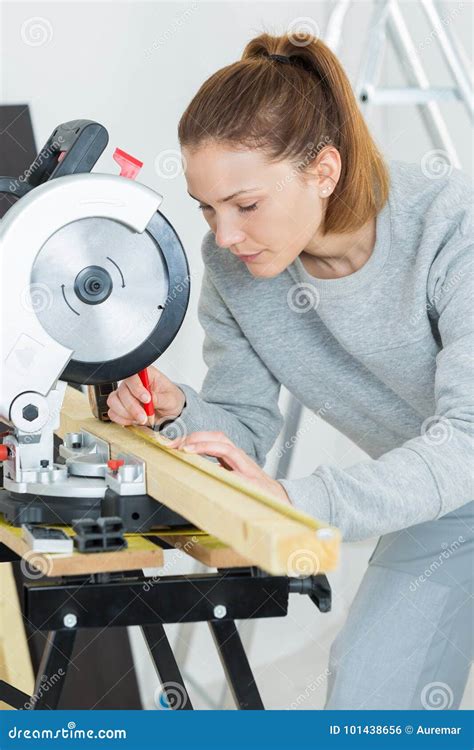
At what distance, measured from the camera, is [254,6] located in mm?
2855

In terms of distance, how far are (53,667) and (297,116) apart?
838 millimetres

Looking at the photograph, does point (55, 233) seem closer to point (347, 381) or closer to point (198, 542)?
point (198, 542)

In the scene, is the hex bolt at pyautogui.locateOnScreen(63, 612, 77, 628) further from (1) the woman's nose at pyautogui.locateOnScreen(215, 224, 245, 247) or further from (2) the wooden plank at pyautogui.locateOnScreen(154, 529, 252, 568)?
(1) the woman's nose at pyautogui.locateOnScreen(215, 224, 245, 247)

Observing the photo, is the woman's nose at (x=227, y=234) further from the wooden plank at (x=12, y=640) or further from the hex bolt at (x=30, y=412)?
the wooden plank at (x=12, y=640)

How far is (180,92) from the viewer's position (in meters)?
2.71

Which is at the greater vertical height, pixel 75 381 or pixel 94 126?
pixel 94 126

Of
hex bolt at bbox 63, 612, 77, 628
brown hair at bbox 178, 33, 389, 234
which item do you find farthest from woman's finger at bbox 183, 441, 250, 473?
brown hair at bbox 178, 33, 389, 234

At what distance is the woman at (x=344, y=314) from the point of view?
1.51 m

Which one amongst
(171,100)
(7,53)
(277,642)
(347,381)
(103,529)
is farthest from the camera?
(277,642)

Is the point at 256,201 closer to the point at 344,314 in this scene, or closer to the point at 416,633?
the point at 344,314

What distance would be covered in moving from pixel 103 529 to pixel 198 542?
16cm

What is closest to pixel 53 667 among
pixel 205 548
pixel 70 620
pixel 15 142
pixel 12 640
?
pixel 70 620

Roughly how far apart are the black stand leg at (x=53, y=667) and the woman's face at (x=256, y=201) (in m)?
0.61
